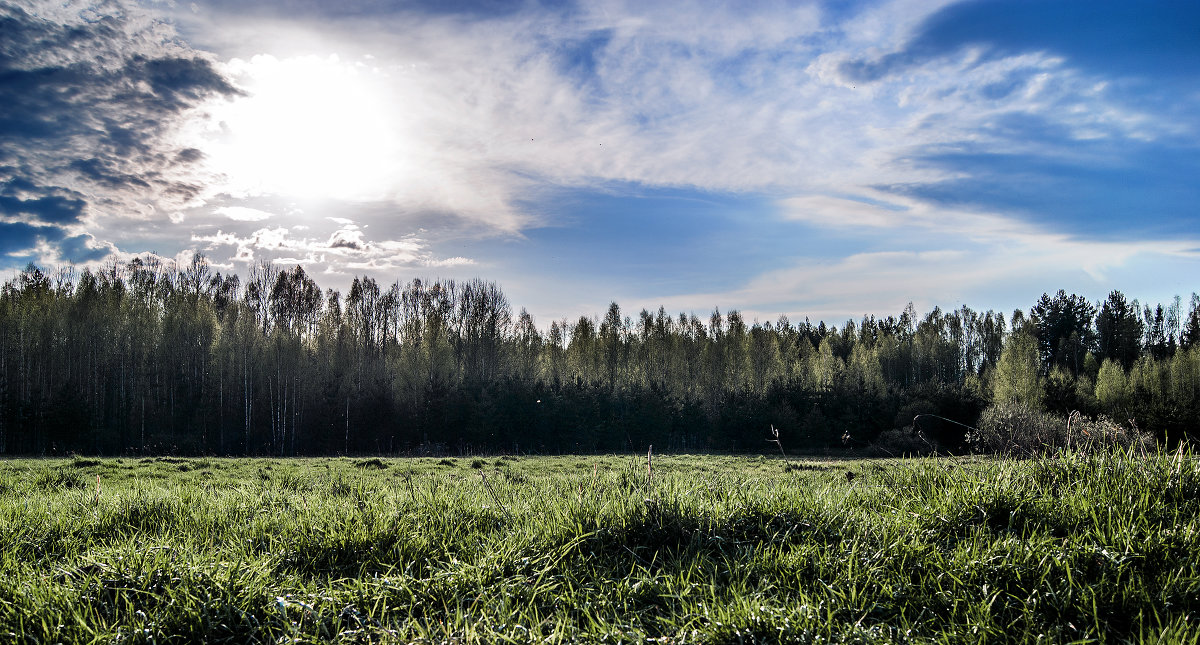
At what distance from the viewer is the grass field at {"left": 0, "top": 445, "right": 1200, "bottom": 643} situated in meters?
3.03

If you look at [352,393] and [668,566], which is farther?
[352,393]

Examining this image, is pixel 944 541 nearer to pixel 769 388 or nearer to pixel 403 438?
pixel 403 438

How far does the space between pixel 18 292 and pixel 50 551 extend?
5026 cm

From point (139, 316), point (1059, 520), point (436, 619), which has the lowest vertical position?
point (436, 619)

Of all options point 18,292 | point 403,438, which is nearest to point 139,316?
point 18,292

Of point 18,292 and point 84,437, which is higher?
point 18,292

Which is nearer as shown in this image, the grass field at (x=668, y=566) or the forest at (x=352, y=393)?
the grass field at (x=668, y=566)

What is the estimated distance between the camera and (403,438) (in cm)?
3634

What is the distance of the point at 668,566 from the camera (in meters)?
3.77

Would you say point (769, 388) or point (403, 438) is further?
point (769, 388)

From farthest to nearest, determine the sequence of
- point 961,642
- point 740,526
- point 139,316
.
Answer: point 139,316, point 740,526, point 961,642

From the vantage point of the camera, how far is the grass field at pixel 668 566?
3.03 m

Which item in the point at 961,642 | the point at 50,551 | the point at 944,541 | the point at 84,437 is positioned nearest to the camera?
the point at 961,642

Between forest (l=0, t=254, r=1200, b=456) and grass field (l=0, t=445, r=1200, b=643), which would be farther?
forest (l=0, t=254, r=1200, b=456)
